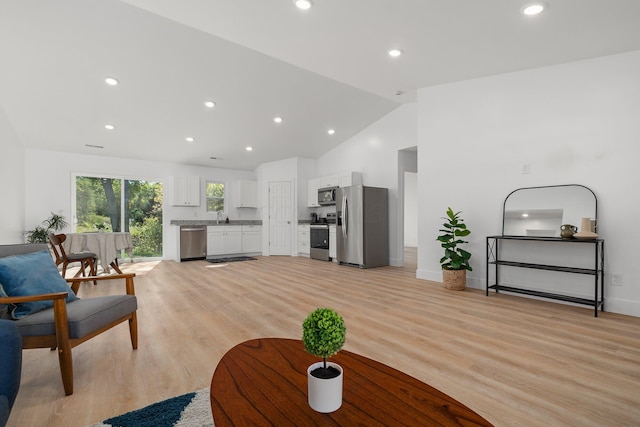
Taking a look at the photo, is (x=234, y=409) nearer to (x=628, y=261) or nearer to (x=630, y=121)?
(x=628, y=261)

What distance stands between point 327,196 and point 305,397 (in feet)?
20.7

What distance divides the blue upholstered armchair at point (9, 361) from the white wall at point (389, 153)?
5648 mm

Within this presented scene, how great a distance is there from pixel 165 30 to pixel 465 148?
4091 mm

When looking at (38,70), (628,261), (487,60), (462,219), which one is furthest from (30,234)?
(628,261)

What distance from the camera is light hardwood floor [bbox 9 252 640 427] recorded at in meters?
1.65

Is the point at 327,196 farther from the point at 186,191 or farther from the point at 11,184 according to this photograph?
the point at 11,184

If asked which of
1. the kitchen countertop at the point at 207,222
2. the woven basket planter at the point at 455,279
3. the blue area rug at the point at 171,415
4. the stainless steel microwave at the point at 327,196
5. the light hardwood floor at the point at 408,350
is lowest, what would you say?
the light hardwood floor at the point at 408,350

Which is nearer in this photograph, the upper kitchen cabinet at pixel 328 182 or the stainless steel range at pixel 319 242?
the upper kitchen cabinet at pixel 328 182

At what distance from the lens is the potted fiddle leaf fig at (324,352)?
97 cm

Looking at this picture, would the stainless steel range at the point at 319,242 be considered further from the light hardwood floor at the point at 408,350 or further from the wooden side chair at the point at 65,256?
the wooden side chair at the point at 65,256

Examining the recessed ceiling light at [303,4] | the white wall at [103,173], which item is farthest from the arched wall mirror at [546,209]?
the white wall at [103,173]

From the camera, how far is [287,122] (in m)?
6.23

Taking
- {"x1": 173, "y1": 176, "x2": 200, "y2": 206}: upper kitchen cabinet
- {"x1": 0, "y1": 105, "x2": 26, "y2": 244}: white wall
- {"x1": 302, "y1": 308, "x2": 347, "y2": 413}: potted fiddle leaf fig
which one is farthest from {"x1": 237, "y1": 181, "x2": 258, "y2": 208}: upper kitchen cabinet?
{"x1": 302, "y1": 308, "x2": 347, "y2": 413}: potted fiddle leaf fig

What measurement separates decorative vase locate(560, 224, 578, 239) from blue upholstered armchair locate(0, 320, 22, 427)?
4.36 meters
